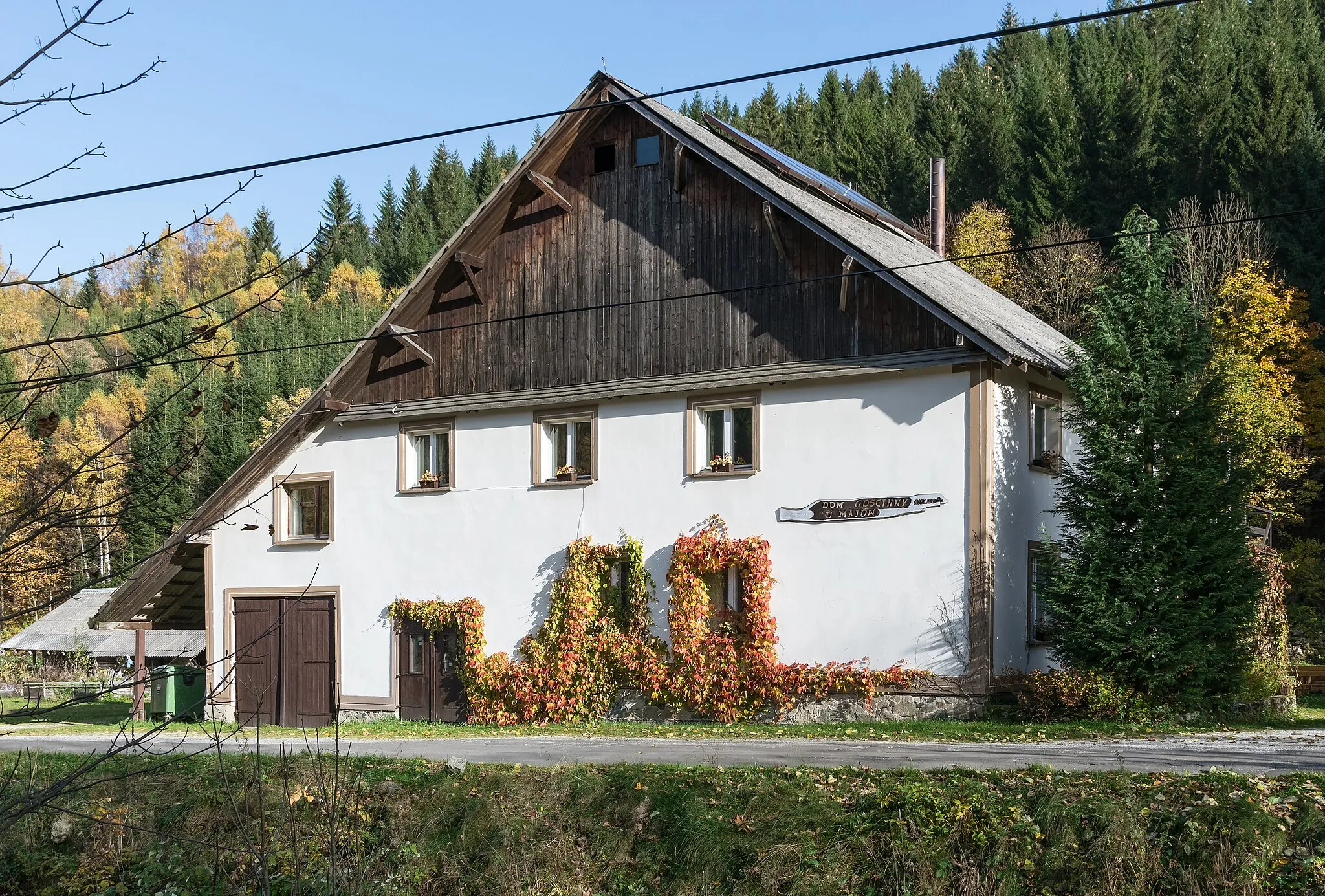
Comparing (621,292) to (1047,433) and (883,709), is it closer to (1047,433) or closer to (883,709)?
(1047,433)

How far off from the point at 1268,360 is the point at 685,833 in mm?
36202

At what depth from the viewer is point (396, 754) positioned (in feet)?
53.7

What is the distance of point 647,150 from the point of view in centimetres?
2394

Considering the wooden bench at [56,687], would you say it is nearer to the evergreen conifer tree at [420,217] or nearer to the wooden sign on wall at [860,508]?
the wooden sign on wall at [860,508]

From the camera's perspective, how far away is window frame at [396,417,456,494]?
25.5 meters

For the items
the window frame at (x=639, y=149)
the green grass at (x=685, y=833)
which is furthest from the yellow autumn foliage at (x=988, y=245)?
the green grass at (x=685, y=833)

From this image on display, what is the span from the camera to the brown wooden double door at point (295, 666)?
26.2 metres

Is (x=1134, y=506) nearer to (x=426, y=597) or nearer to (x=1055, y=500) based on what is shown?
(x=1055, y=500)

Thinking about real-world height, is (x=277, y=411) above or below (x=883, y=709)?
above

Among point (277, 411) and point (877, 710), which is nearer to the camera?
point (877, 710)

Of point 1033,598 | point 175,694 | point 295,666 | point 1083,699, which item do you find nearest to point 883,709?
point 1083,699

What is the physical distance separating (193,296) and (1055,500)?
18917mm

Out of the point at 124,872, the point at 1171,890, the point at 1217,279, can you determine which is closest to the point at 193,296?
the point at 1171,890

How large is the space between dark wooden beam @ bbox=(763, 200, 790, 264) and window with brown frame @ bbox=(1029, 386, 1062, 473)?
4603 millimetres
